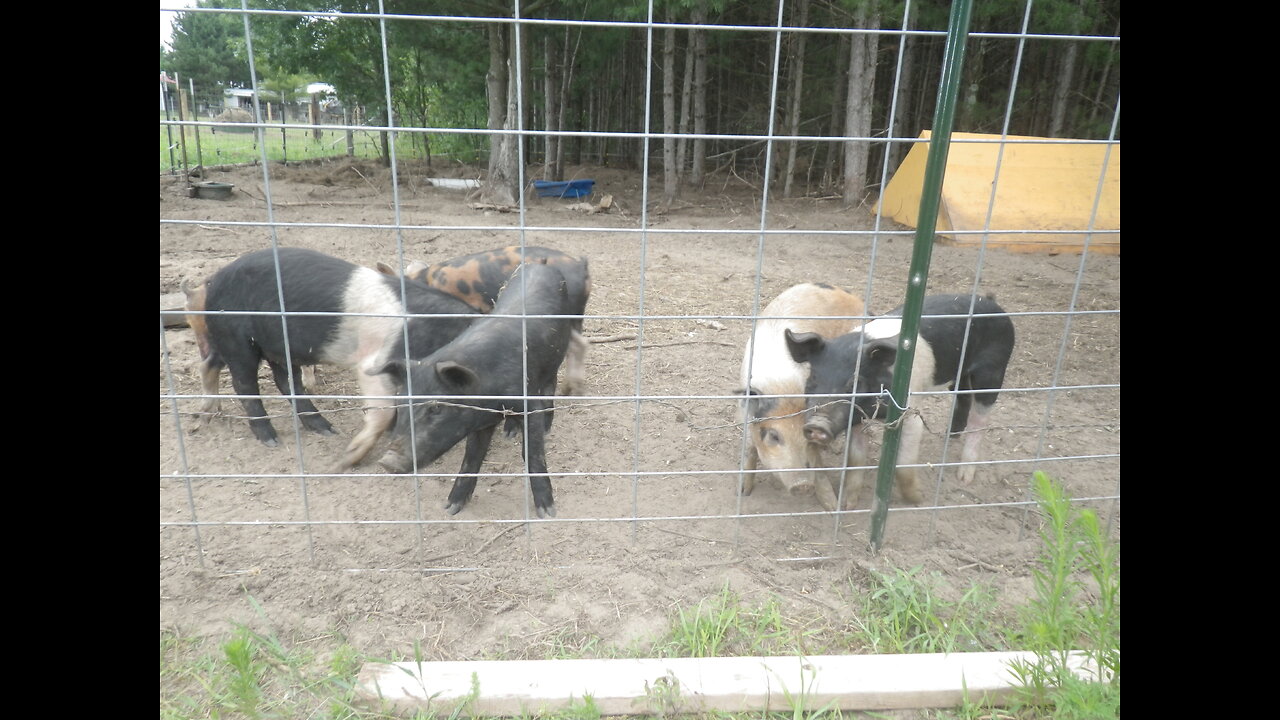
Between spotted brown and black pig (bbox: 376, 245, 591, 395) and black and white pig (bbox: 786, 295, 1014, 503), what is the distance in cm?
A: 201

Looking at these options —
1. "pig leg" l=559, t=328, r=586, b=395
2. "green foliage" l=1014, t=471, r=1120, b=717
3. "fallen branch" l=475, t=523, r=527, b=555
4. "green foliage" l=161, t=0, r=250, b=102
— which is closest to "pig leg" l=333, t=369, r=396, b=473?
"fallen branch" l=475, t=523, r=527, b=555

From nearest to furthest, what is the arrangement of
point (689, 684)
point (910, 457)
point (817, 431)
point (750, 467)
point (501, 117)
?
point (689, 684) < point (817, 431) < point (910, 457) < point (750, 467) < point (501, 117)

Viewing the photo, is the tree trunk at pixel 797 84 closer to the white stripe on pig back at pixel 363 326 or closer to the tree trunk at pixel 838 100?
the tree trunk at pixel 838 100

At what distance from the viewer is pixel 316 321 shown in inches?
185

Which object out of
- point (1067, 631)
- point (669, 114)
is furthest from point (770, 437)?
point (669, 114)

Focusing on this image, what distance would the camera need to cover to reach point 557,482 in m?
4.25

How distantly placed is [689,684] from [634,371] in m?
3.50

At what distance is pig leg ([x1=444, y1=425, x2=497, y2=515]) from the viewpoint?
392 cm

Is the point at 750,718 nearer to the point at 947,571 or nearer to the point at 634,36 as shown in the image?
the point at 947,571

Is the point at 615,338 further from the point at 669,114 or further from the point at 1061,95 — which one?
the point at 1061,95

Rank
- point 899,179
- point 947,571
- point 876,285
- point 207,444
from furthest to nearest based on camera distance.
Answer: point 899,179, point 876,285, point 207,444, point 947,571

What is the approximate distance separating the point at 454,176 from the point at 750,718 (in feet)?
56.9

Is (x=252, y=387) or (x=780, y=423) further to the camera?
(x=252, y=387)
